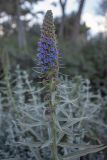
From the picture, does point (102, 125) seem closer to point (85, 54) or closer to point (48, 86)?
point (48, 86)

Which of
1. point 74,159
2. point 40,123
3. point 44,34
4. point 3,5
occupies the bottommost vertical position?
point 74,159

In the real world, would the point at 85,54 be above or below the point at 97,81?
above

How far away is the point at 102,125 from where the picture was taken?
12.8ft

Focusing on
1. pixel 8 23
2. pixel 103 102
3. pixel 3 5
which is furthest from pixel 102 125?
pixel 8 23

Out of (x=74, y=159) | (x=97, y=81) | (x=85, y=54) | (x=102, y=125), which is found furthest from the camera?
(x=85, y=54)

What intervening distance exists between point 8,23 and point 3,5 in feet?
10.0

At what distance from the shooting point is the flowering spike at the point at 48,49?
7.81ft

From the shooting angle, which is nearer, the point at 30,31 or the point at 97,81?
the point at 97,81

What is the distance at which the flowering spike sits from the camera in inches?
93.7

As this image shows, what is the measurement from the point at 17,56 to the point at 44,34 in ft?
17.6

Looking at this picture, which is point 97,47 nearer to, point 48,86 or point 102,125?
point 102,125

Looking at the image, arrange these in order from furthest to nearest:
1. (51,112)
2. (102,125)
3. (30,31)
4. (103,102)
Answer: (30,31) < (103,102) < (102,125) < (51,112)

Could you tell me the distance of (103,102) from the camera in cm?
472

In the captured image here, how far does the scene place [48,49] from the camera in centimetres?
239
